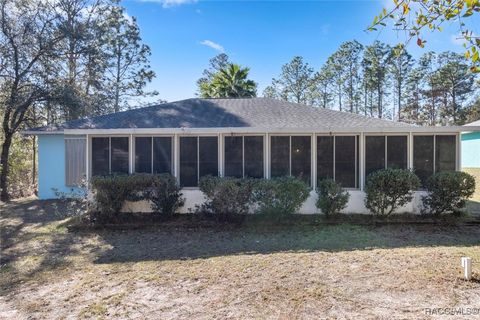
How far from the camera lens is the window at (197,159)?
9484mm

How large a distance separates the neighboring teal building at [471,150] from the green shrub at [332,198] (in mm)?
17828

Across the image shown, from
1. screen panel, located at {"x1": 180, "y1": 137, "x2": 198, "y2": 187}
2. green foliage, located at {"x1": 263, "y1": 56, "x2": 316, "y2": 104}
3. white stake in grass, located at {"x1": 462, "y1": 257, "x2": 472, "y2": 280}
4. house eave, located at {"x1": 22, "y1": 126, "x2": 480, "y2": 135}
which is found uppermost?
green foliage, located at {"x1": 263, "y1": 56, "x2": 316, "y2": 104}

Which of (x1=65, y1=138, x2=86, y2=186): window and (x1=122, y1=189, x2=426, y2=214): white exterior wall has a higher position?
(x1=65, y1=138, x2=86, y2=186): window

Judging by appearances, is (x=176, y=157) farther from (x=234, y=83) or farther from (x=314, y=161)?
(x=234, y=83)

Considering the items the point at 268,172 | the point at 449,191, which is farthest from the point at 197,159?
the point at 449,191

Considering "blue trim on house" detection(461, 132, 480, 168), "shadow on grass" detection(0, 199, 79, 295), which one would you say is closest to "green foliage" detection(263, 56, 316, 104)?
"blue trim on house" detection(461, 132, 480, 168)

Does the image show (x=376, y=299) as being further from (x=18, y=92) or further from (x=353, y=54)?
(x=353, y=54)

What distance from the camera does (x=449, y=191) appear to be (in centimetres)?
841

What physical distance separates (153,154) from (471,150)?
2376cm

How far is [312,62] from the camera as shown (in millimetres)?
34906

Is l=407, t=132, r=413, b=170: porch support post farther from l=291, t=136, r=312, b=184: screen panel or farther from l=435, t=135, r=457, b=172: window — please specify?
l=291, t=136, r=312, b=184: screen panel

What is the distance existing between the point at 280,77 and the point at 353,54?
8.20 meters

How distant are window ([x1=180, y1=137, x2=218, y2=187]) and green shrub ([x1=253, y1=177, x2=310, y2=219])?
5.63 feet

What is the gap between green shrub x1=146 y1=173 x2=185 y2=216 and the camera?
28.8 feet
